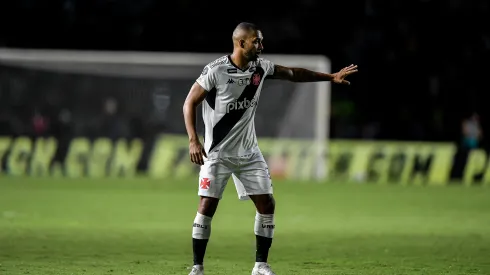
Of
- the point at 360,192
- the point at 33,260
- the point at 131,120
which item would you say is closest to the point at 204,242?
the point at 33,260

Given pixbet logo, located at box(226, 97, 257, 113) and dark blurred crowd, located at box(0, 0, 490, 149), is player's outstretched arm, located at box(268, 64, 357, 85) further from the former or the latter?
dark blurred crowd, located at box(0, 0, 490, 149)

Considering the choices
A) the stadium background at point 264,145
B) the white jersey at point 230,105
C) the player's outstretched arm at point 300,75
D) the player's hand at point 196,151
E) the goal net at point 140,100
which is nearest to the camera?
the player's hand at point 196,151

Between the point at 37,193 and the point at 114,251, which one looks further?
the point at 37,193

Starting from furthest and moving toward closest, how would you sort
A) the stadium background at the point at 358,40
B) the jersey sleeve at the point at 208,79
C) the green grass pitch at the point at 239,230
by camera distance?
the stadium background at the point at 358,40 → the green grass pitch at the point at 239,230 → the jersey sleeve at the point at 208,79

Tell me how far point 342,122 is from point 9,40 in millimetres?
11828

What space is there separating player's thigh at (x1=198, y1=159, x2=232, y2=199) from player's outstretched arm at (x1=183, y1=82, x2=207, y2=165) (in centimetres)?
24

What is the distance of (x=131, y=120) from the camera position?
27297 millimetres

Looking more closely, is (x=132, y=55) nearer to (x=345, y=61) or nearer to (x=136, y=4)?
(x=136, y=4)

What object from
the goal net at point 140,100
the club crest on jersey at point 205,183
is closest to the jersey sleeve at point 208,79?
the club crest on jersey at point 205,183

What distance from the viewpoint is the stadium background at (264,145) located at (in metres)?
11.7

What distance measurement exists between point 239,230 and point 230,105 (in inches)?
220

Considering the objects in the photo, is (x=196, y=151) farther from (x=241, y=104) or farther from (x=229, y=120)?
(x=241, y=104)

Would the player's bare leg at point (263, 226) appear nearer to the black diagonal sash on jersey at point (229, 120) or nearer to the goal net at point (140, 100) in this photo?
the black diagonal sash on jersey at point (229, 120)

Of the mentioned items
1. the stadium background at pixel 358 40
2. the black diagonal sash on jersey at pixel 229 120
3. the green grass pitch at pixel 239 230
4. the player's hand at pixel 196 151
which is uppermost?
the stadium background at pixel 358 40
